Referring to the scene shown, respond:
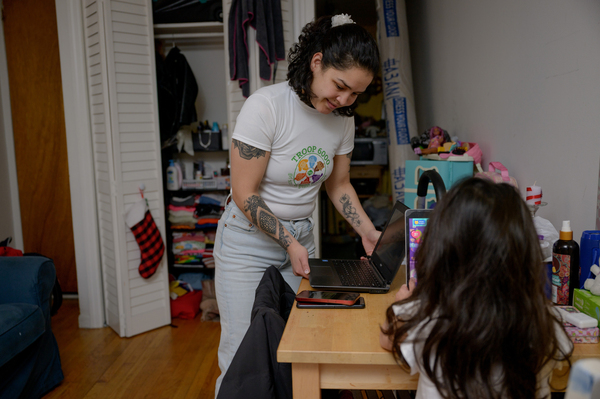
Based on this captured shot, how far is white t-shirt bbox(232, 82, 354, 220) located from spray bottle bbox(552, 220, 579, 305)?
2.32ft

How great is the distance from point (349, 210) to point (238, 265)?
47cm

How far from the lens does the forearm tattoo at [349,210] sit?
165 cm

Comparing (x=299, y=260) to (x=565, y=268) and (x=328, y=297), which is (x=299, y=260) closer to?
(x=328, y=297)

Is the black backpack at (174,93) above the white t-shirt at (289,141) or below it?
above

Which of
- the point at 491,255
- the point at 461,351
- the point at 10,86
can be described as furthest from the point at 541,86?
the point at 10,86

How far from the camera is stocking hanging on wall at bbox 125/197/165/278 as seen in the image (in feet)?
9.02

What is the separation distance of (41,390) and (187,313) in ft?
3.51

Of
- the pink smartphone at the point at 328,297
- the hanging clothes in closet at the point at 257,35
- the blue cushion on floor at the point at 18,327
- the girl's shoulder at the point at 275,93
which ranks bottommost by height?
the blue cushion on floor at the point at 18,327

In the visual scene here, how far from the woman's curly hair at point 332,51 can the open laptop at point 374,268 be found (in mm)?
427

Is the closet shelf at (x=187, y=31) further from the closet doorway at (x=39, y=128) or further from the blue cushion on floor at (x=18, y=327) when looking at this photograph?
the blue cushion on floor at (x=18, y=327)

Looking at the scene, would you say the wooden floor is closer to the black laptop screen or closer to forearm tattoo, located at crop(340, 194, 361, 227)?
forearm tattoo, located at crop(340, 194, 361, 227)

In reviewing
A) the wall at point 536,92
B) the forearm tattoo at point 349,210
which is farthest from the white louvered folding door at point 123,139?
the wall at point 536,92

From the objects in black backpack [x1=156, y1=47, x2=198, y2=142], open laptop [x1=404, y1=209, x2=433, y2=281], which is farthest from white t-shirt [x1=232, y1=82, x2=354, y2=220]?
black backpack [x1=156, y1=47, x2=198, y2=142]

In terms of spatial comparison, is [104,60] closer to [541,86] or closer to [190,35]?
[190,35]
